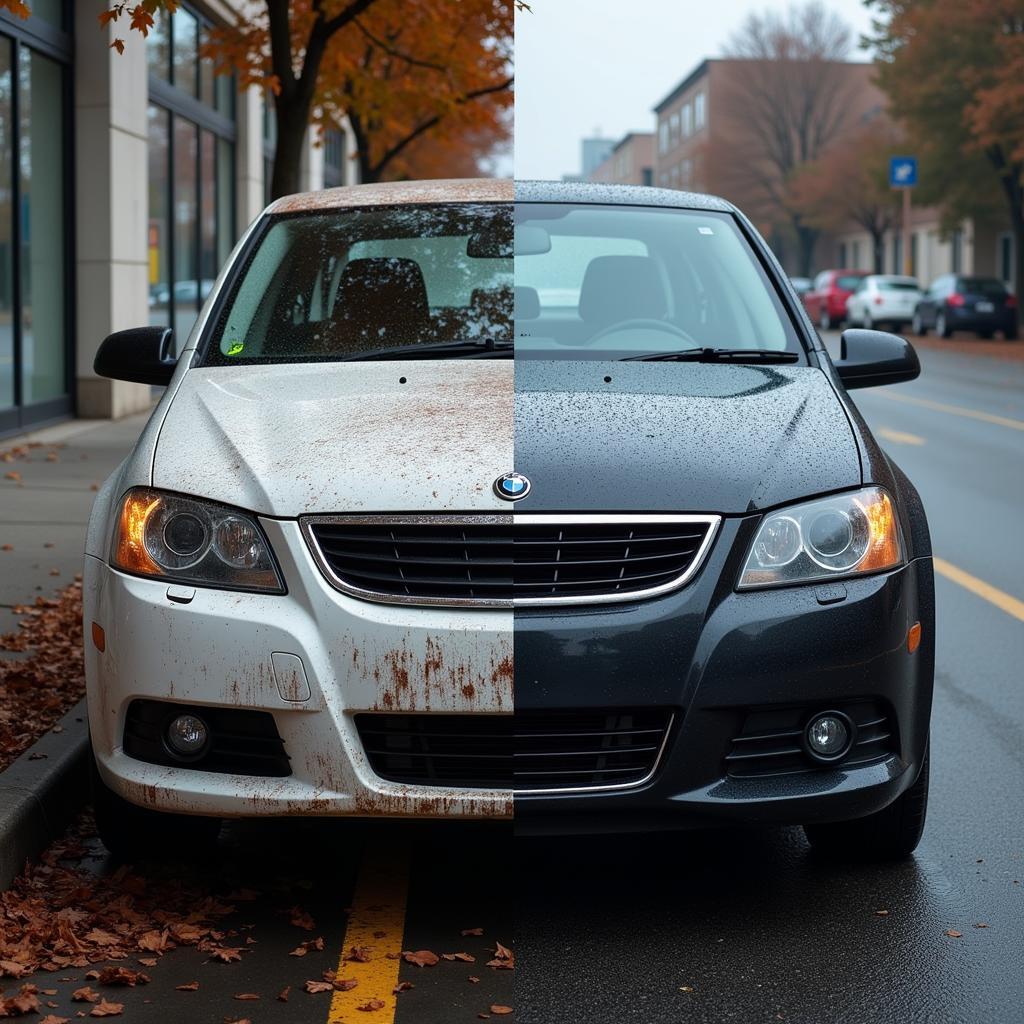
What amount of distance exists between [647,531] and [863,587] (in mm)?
506

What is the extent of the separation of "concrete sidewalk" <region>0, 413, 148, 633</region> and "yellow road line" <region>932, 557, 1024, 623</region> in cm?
411

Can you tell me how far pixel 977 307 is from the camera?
38875 millimetres

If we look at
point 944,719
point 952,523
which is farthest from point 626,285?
point 952,523

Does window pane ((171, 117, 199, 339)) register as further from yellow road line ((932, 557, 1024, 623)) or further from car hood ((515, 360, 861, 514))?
car hood ((515, 360, 861, 514))

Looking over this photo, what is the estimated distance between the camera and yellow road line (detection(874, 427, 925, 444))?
15.8m

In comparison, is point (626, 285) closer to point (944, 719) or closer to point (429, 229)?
point (429, 229)

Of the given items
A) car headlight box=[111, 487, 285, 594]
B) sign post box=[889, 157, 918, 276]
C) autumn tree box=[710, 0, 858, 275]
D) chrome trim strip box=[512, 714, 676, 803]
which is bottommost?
chrome trim strip box=[512, 714, 676, 803]

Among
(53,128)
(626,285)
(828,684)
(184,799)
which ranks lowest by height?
(184,799)

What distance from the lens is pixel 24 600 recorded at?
726cm

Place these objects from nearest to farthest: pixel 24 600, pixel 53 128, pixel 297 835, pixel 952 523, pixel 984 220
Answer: pixel 297 835 < pixel 24 600 < pixel 952 523 < pixel 53 128 < pixel 984 220

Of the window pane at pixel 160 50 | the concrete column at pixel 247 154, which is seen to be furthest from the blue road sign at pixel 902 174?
the window pane at pixel 160 50

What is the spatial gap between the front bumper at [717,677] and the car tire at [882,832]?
356mm

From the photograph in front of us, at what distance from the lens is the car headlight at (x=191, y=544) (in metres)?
3.71

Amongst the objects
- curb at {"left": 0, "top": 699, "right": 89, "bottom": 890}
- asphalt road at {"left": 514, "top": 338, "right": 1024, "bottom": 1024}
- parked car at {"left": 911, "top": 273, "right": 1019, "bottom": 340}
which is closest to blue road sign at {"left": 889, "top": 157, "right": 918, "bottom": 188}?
parked car at {"left": 911, "top": 273, "right": 1019, "bottom": 340}
